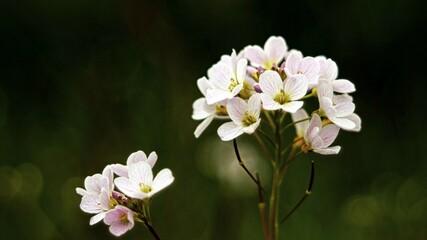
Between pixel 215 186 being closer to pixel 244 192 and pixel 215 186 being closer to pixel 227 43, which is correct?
pixel 244 192

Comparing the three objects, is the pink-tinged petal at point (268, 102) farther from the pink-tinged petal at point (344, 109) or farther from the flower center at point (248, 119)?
the pink-tinged petal at point (344, 109)

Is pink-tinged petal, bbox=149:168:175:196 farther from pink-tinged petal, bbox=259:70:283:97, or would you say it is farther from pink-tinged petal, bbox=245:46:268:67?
pink-tinged petal, bbox=245:46:268:67

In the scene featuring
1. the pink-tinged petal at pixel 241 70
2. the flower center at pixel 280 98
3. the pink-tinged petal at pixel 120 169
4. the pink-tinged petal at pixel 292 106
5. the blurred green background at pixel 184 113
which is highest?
the pink-tinged petal at pixel 241 70

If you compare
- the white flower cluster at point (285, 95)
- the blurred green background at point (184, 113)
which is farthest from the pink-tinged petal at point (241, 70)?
the blurred green background at point (184, 113)
